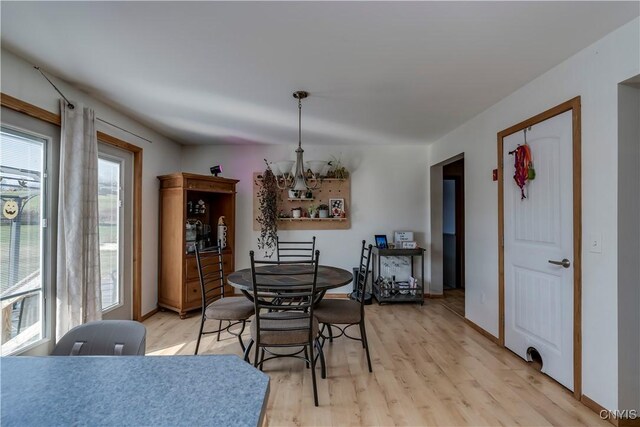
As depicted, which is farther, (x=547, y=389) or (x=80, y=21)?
(x=547, y=389)

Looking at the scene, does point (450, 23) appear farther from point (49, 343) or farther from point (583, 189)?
point (49, 343)

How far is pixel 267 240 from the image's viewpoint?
4500 millimetres

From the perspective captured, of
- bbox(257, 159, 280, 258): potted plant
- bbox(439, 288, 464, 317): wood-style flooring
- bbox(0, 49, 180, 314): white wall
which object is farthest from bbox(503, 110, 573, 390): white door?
bbox(0, 49, 180, 314): white wall

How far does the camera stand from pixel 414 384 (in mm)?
2172

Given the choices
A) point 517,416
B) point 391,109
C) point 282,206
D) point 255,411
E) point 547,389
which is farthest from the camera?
point 282,206

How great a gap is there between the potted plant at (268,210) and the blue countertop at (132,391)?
11.6 feet

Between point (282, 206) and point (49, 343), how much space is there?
297 cm

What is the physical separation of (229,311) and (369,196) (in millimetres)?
2865

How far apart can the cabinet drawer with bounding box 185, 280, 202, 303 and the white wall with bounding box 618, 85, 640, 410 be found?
388 cm

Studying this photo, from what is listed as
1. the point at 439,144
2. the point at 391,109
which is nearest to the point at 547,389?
the point at 391,109

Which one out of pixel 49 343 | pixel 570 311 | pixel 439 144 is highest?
pixel 439 144

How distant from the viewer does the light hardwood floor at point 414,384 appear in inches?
71.7

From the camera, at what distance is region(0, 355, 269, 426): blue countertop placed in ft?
2.04

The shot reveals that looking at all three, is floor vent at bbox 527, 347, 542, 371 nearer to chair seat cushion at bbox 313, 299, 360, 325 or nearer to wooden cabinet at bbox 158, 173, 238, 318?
chair seat cushion at bbox 313, 299, 360, 325
